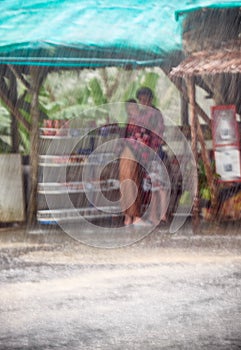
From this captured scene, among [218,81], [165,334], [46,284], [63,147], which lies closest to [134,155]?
[63,147]

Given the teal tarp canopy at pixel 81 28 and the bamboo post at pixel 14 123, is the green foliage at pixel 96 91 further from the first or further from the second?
the teal tarp canopy at pixel 81 28

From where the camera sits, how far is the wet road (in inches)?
178

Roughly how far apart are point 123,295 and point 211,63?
13.7 ft

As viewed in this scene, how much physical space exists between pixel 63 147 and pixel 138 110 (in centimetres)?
170

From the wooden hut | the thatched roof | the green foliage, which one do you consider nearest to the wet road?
the wooden hut

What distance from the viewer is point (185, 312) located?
5.22 m

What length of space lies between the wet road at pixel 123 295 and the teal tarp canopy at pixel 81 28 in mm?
2365

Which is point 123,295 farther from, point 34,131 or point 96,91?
point 96,91

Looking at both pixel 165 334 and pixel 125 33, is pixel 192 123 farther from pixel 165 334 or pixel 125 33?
pixel 165 334

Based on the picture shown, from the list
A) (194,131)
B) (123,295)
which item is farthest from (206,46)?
(123,295)

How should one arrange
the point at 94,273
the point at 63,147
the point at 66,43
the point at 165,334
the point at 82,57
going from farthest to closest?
the point at 63,147
the point at 82,57
the point at 66,43
the point at 94,273
the point at 165,334

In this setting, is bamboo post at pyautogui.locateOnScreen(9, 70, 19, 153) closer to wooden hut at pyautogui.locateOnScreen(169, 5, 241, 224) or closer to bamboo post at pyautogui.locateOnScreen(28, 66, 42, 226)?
bamboo post at pyautogui.locateOnScreen(28, 66, 42, 226)

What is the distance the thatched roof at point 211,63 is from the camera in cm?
902

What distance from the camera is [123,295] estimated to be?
602 cm
